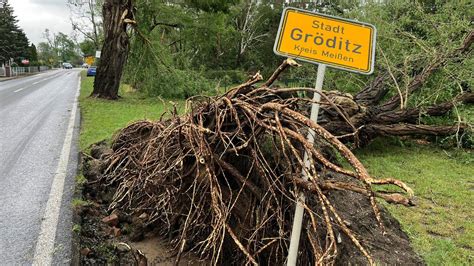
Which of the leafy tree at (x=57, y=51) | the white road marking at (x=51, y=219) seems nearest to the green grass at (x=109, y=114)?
the white road marking at (x=51, y=219)

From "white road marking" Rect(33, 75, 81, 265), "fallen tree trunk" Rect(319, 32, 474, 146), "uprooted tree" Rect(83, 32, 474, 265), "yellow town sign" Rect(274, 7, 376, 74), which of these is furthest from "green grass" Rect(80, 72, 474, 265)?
"yellow town sign" Rect(274, 7, 376, 74)

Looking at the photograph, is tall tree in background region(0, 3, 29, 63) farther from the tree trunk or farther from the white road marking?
the white road marking

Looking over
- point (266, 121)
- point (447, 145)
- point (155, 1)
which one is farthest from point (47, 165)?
point (155, 1)

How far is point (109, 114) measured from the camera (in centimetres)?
1099

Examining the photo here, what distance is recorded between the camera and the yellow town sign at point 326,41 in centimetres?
294

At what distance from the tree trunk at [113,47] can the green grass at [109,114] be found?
639 millimetres

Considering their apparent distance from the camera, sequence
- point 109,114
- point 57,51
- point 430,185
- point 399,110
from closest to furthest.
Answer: point 430,185 → point 399,110 → point 109,114 → point 57,51

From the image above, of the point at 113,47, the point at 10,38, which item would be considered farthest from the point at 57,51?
the point at 113,47

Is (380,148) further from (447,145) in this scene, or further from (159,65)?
(159,65)

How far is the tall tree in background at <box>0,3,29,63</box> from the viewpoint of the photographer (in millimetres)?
50188

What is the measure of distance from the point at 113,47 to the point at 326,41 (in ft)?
42.1

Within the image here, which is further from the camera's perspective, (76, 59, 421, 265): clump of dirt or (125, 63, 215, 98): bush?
(125, 63, 215, 98): bush

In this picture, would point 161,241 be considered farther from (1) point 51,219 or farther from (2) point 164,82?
(2) point 164,82

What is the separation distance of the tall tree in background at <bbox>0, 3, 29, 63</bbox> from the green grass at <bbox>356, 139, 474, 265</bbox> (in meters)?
52.3
